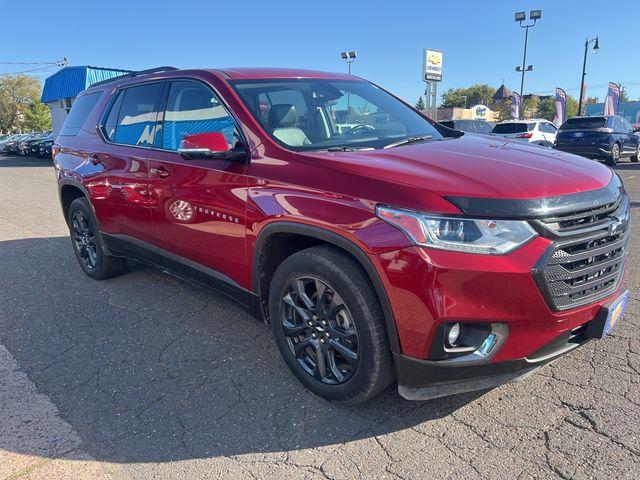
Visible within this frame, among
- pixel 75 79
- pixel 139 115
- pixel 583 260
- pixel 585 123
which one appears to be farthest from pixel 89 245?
pixel 75 79

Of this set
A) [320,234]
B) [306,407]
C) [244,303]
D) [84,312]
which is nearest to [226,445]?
[306,407]

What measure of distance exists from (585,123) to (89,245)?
50.9 feet

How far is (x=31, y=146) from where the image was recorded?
2912 centimetres

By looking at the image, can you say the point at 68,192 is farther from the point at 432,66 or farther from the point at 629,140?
the point at 432,66

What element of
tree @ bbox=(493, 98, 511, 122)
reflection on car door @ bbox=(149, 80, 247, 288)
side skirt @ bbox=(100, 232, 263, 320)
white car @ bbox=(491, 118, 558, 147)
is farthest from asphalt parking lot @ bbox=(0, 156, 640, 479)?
tree @ bbox=(493, 98, 511, 122)

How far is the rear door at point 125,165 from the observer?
3932 mm

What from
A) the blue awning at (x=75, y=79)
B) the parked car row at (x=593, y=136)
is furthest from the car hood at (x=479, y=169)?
the blue awning at (x=75, y=79)

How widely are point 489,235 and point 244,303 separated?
5.53 ft

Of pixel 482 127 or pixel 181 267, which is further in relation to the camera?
pixel 482 127

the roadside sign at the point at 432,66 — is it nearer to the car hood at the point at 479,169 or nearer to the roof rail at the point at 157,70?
the roof rail at the point at 157,70

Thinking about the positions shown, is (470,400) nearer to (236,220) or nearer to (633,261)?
(236,220)

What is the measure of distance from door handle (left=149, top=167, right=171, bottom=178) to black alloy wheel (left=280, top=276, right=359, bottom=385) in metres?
1.41

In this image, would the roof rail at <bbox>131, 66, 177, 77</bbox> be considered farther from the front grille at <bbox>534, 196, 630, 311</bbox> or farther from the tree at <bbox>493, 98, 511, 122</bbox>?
the tree at <bbox>493, 98, 511, 122</bbox>

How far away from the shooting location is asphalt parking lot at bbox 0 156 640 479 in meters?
2.34
